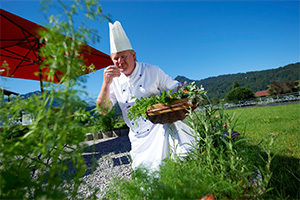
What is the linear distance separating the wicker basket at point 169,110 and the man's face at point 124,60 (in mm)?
923

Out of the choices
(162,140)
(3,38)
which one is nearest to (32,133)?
(162,140)

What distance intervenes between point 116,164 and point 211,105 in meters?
3.06

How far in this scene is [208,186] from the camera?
2.89ft

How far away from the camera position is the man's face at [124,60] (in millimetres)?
2258

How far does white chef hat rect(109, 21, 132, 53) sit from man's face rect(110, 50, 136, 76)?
56 millimetres

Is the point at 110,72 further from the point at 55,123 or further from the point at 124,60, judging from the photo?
the point at 55,123

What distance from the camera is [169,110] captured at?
1.60 m

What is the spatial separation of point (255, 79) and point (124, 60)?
118 metres

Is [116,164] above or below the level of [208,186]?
below

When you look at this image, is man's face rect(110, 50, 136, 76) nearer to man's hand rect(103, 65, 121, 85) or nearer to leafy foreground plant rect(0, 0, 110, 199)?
man's hand rect(103, 65, 121, 85)

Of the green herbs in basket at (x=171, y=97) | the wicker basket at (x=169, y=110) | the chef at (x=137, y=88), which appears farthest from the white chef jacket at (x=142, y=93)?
the wicker basket at (x=169, y=110)

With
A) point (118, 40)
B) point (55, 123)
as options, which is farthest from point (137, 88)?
point (55, 123)

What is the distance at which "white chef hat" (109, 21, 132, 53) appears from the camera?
2.27 metres

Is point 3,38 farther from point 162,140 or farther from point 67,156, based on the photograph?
point 67,156
